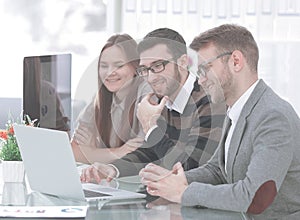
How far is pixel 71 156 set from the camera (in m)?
1.88

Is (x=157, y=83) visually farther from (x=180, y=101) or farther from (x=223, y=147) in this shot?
(x=223, y=147)

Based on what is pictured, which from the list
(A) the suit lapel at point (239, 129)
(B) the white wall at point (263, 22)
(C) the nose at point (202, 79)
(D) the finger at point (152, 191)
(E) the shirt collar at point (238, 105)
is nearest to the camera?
(D) the finger at point (152, 191)

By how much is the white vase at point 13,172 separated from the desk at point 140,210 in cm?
22

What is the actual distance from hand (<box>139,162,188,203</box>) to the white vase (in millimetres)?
470

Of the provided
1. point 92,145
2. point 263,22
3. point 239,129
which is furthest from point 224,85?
point 263,22

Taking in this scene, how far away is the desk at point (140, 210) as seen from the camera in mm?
1803

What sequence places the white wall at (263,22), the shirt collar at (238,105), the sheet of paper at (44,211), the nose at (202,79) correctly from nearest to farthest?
the sheet of paper at (44,211), the shirt collar at (238,105), the nose at (202,79), the white wall at (263,22)

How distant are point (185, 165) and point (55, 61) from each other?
0.81 m

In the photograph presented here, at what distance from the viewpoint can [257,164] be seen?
1938mm

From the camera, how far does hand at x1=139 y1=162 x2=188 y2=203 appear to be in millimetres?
1990

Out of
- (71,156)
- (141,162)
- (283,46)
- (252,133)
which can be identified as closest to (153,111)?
(141,162)

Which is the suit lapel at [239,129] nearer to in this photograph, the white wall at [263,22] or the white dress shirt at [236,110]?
the white dress shirt at [236,110]

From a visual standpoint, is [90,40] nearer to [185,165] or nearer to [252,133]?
[185,165]

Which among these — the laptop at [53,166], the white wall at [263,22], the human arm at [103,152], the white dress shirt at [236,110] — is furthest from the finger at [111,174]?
the white wall at [263,22]
